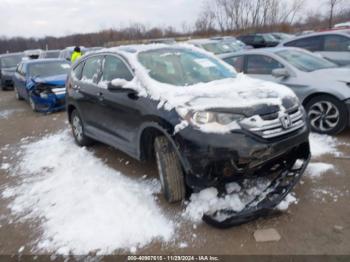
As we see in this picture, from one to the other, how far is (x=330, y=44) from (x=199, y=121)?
21.5 feet

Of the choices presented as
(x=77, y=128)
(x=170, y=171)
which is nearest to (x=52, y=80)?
(x=77, y=128)

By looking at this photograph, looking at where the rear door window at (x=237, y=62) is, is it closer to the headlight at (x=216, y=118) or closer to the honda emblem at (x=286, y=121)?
the honda emblem at (x=286, y=121)

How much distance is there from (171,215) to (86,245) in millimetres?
911

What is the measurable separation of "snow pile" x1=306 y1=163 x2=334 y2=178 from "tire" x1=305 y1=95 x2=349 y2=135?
110 cm

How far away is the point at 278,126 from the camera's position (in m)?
3.04

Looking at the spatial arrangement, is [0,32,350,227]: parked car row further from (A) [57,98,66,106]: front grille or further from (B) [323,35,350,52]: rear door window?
(A) [57,98,66,106]: front grille

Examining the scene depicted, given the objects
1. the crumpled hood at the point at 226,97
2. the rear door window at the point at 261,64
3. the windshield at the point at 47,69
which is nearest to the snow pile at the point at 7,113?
the windshield at the point at 47,69

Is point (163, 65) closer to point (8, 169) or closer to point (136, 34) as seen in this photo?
point (8, 169)

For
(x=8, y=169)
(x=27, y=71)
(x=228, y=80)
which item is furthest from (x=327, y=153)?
(x=27, y=71)

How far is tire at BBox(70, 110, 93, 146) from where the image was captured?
548 cm

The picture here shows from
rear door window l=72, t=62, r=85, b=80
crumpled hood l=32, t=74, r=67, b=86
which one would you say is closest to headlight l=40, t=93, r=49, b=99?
crumpled hood l=32, t=74, r=67, b=86

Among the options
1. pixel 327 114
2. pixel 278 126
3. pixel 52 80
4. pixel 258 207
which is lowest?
pixel 258 207

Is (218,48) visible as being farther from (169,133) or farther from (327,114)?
(169,133)

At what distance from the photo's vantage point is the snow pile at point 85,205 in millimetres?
3012
